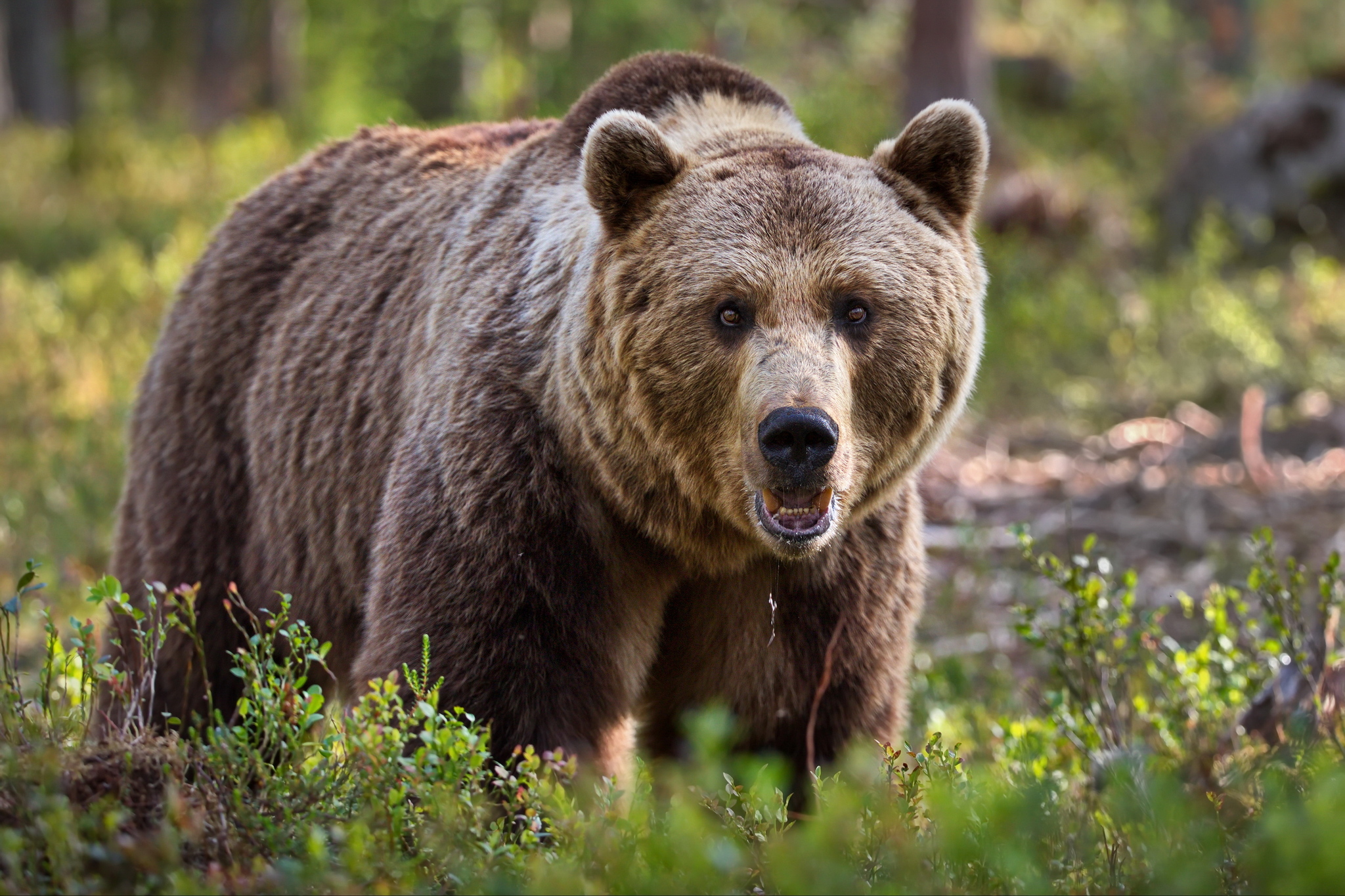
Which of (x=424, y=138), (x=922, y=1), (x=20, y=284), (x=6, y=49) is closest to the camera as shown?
(x=424, y=138)

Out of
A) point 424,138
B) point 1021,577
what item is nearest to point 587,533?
point 424,138

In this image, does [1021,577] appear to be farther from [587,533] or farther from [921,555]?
[587,533]

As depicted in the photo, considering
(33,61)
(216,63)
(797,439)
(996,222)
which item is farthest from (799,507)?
(33,61)

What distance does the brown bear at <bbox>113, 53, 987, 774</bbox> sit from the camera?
330 centimetres

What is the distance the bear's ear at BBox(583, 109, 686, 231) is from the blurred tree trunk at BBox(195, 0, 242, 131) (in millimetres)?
15518

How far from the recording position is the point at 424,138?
5027mm

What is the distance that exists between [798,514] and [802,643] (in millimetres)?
595

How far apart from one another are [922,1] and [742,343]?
35.6ft

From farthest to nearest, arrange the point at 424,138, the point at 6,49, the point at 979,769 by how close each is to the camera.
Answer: the point at 6,49
the point at 424,138
the point at 979,769

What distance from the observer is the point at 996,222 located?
42.6 feet

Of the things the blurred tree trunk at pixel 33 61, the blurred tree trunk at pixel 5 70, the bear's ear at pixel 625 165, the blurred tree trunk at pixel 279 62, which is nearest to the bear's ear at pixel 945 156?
the bear's ear at pixel 625 165

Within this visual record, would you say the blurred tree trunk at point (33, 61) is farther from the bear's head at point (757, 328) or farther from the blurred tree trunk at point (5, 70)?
the bear's head at point (757, 328)

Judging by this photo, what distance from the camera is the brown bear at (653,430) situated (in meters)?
3.30

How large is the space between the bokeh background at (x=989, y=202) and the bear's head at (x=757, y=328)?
80.0 inches
